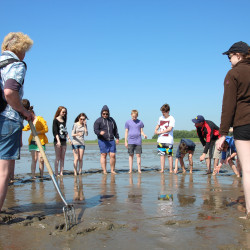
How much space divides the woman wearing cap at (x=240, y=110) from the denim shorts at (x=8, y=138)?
92.0 inches

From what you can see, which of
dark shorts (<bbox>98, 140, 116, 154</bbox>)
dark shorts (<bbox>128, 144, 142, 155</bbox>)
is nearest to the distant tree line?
dark shorts (<bbox>128, 144, 142, 155</bbox>)

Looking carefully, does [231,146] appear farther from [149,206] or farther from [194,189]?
[149,206]

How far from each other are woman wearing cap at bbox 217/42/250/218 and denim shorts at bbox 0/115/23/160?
2.34 metres

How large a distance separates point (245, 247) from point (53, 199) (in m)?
3.28

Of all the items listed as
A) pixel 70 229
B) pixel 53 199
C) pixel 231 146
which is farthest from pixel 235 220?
pixel 231 146

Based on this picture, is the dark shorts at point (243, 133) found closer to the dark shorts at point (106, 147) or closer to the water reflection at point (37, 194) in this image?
the water reflection at point (37, 194)

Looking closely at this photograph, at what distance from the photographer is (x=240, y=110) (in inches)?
143

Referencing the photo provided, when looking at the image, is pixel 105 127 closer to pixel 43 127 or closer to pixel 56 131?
pixel 56 131

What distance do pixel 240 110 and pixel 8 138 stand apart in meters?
2.59

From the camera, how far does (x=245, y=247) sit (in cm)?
268

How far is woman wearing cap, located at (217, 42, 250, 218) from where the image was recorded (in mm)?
3562

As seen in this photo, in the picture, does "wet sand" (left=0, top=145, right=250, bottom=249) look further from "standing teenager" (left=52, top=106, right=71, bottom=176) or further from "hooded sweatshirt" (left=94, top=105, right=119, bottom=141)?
"hooded sweatshirt" (left=94, top=105, right=119, bottom=141)

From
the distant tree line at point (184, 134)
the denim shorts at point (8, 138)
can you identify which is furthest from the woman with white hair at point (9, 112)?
the distant tree line at point (184, 134)

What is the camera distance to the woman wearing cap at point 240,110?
356cm
